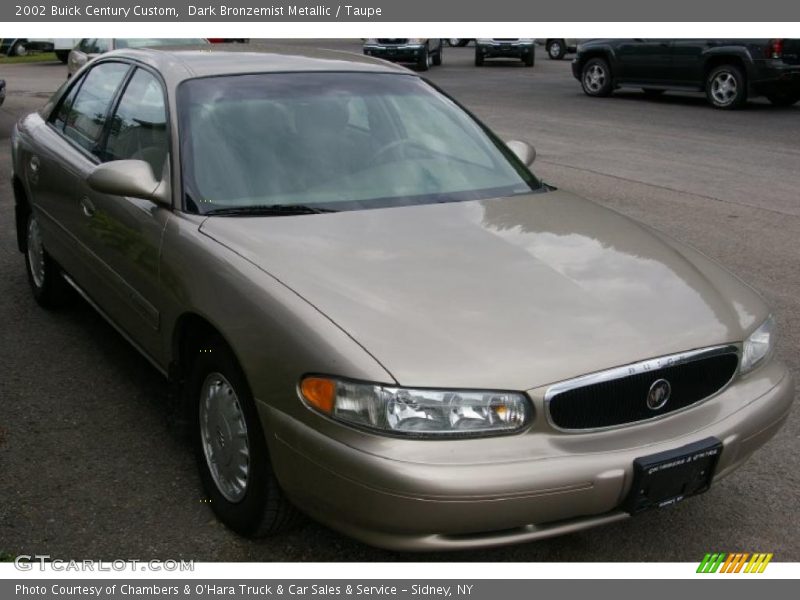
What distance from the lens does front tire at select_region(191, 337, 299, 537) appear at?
10.8ft

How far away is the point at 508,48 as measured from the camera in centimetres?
2795

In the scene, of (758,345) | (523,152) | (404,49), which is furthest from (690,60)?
(758,345)

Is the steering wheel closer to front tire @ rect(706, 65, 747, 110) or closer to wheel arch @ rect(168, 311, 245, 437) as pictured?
wheel arch @ rect(168, 311, 245, 437)

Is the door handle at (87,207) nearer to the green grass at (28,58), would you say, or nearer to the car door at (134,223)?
the car door at (134,223)

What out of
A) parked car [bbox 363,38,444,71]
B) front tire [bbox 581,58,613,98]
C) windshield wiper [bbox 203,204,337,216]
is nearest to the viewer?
windshield wiper [bbox 203,204,337,216]

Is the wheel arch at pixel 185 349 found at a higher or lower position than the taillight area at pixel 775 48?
lower

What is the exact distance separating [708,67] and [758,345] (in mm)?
14579

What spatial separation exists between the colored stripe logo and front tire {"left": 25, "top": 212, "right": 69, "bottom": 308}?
3.84m

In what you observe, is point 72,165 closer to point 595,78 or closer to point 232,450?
point 232,450

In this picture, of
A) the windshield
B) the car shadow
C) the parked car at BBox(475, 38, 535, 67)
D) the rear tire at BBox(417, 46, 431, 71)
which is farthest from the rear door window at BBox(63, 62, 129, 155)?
the parked car at BBox(475, 38, 535, 67)

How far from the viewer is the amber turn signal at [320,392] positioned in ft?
9.66

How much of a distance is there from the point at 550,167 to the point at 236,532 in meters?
8.42

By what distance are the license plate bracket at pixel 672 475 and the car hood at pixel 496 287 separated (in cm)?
30

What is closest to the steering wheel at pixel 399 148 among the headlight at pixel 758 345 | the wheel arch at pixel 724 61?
the headlight at pixel 758 345
